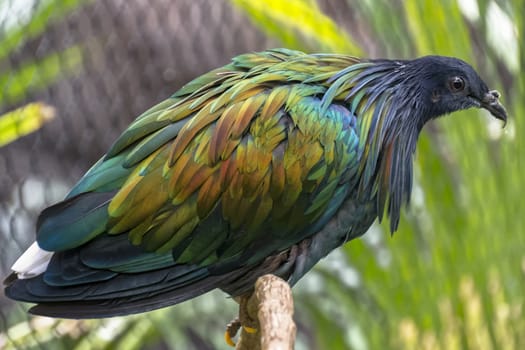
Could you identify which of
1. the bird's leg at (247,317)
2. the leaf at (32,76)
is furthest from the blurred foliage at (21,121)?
the bird's leg at (247,317)

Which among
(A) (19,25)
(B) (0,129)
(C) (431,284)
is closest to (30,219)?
(B) (0,129)

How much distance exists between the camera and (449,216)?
8.61ft

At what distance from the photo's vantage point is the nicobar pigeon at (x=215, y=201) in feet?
5.74

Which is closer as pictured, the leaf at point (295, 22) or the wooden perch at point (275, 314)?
the wooden perch at point (275, 314)

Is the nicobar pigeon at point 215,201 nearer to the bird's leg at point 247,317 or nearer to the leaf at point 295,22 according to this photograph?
the bird's leg at point 247,317

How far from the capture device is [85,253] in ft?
5.74

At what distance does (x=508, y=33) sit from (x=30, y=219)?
1.53 meters

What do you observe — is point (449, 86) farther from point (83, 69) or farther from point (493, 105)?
point (83, 69)

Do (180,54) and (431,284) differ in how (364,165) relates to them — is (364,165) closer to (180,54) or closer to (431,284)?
(431,284)

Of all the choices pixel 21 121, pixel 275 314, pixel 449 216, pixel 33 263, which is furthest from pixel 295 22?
pixel 275 314

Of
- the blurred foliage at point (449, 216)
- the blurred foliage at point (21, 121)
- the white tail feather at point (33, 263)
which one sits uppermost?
the blurred foliage at point (21, 121)

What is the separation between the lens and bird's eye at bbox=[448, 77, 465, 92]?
1.96 meters

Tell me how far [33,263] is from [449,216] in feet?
4.08

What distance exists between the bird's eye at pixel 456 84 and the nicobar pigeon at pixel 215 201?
0.20 metres
